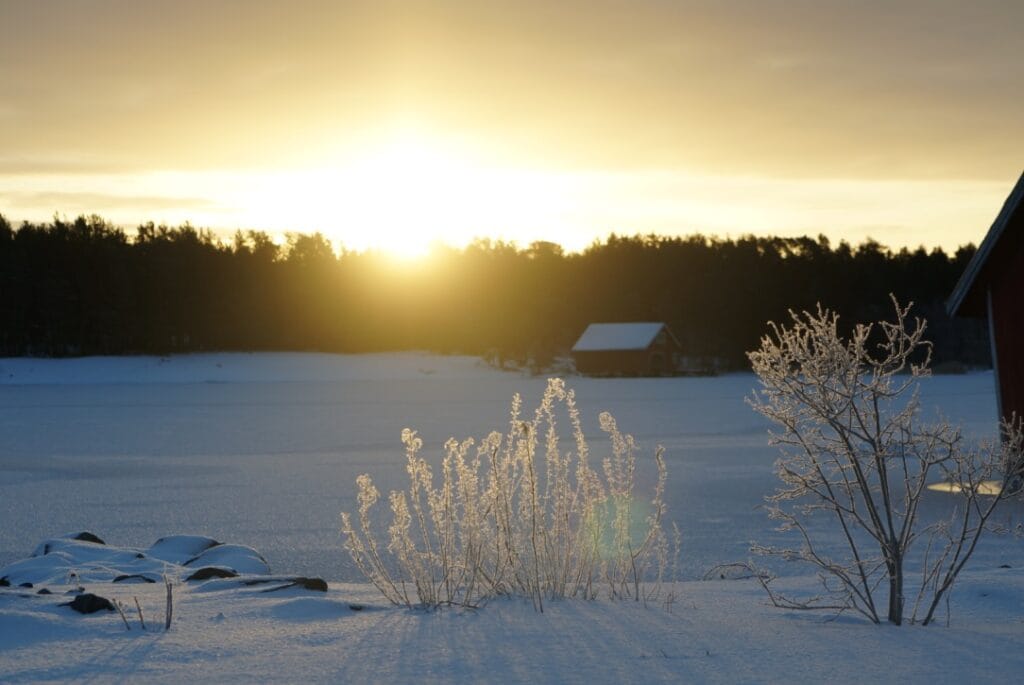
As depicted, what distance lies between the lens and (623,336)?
65.9 metres

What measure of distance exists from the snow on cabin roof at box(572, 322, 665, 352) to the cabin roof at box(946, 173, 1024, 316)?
48.6m

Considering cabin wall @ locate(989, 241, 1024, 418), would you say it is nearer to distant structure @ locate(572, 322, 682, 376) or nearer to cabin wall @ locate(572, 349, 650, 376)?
distant structure @ locate(572, 322, 682, 376)

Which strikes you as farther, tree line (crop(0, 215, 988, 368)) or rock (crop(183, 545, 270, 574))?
tree line (crop(0, 215, 988, 368))

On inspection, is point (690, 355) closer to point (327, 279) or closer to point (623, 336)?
point (623, 336)

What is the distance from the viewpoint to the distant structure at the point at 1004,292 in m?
14.0

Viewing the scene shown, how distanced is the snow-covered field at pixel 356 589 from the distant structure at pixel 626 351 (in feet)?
99.6

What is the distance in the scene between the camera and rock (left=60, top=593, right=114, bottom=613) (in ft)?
17.9

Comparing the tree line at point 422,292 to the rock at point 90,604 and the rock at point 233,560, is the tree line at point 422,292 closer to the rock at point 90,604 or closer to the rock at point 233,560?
the rock at point 233,560

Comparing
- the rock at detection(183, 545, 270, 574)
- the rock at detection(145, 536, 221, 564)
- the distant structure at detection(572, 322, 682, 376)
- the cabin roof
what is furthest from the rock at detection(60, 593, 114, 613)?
the distant structure at detection(572, 322, 682, 376)

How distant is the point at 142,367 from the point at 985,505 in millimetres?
55535

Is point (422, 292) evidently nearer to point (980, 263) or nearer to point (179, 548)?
point (980, 263)

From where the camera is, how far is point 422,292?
259ft

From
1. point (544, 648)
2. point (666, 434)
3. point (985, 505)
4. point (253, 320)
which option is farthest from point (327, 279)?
point (544, 648)

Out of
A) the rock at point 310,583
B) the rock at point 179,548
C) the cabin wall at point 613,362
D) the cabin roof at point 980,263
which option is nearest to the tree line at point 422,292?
the cabin wall at point 613,362
